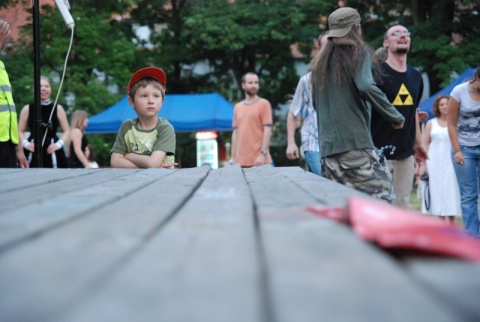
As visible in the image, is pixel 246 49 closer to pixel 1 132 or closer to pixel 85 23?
pixel 85 23

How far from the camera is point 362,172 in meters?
4.93

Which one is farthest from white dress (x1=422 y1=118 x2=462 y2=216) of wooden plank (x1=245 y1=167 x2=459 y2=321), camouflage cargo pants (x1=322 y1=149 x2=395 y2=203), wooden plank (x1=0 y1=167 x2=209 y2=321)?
wooden plank (x1=245 y1=167 x2=459 y2=321)

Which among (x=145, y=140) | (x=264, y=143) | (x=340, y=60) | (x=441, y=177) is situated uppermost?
(x=340, y=60)

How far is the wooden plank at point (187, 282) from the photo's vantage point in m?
0.77

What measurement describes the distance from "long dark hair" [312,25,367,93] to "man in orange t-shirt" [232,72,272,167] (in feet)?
11.0

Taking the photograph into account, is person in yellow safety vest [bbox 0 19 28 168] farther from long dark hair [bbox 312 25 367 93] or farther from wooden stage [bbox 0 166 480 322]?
wooden stage [bbox 0 166 480 322]

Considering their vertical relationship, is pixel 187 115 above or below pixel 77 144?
above

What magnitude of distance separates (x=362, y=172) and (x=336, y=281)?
4103mm

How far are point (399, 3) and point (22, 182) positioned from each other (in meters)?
23.7

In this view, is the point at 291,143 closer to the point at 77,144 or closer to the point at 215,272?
the point at 77,144

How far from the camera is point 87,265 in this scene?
0.97m

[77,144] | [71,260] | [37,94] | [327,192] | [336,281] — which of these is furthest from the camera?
[77,144]

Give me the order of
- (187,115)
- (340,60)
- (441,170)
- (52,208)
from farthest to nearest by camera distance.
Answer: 1. (187,115)
2. (441,170)
3. (340,60)
4. (52,208)

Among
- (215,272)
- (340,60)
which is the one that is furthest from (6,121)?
(215,272)
